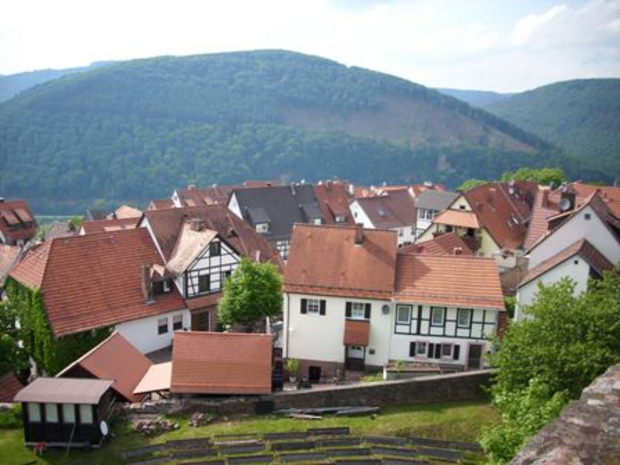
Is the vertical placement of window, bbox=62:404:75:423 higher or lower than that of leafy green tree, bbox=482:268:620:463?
lower

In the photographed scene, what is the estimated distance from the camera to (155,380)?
2702 cm

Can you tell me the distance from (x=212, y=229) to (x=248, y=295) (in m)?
10.0

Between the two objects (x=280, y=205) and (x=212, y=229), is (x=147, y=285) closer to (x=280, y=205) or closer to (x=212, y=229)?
(x=212, y=229)

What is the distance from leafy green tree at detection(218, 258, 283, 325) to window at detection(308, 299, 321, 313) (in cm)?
328

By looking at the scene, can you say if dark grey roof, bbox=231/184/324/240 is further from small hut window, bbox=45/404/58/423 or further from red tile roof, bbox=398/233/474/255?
small hut window, bbox=45/404/58/423

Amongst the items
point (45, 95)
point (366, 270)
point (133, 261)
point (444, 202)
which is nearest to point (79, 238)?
point (133, 261)

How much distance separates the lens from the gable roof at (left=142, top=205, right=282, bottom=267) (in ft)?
127

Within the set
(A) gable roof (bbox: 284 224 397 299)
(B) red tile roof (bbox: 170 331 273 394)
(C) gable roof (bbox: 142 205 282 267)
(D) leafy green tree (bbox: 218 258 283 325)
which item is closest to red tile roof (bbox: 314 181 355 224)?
(C) gable roof (bbox: 142 205 282 267)

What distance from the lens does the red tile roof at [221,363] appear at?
2584cm

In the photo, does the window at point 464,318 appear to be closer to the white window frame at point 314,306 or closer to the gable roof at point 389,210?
the white window frame at point 314,306

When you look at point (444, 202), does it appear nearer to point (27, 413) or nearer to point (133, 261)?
point (133, 261)

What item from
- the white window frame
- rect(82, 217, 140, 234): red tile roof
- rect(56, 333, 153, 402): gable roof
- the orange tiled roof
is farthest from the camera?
the orange tiled roof

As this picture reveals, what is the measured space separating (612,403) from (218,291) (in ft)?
112

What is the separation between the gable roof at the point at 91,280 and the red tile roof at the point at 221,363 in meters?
7.53
